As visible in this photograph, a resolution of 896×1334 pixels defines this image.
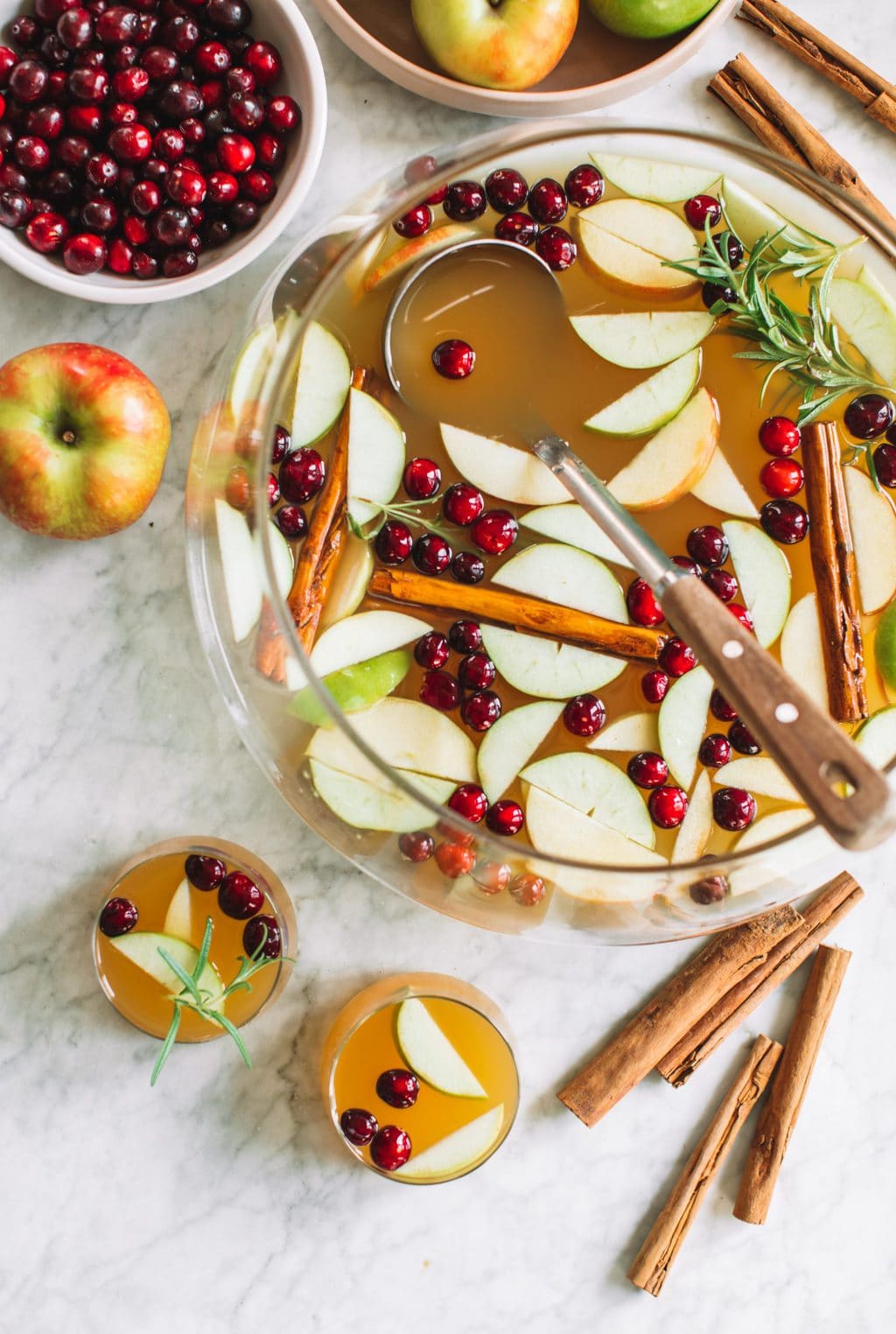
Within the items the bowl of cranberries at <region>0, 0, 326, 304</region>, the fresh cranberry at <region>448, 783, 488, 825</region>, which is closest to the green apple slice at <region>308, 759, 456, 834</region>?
the fresh cranberry at <region>448, 783, 488, 825</region>

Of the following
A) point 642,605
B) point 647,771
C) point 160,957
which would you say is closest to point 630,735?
point 647,771

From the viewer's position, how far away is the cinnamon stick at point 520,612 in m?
1.23

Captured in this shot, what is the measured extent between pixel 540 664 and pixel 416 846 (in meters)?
0.28

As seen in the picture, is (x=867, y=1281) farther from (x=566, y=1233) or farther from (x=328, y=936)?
(x=328, y=936)

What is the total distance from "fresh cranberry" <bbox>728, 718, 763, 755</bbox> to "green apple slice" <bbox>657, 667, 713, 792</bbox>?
0.04 m

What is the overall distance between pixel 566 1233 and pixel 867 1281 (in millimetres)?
394

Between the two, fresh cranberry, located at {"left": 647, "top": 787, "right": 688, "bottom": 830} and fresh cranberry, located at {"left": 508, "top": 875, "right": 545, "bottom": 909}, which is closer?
fresh cranberry, located at {"left": 508, "top": 875, "right": 545, "bottom": 909}

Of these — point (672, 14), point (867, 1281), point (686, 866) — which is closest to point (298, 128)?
point (672, 14)

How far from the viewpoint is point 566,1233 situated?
133cm

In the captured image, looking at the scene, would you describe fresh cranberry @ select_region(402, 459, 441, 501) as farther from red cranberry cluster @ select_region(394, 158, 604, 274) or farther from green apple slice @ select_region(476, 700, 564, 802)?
green apple slice @ select_region(476, 700, 564, 802)

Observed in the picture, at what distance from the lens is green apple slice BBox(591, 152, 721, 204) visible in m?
1.24

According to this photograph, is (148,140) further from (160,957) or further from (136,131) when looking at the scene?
(160,957)

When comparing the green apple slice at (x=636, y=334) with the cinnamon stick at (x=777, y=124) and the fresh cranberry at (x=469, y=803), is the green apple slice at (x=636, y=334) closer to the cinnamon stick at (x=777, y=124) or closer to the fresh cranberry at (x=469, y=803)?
the cinnamon stick at (x=777, y=124)

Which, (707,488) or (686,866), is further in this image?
(707,488)
